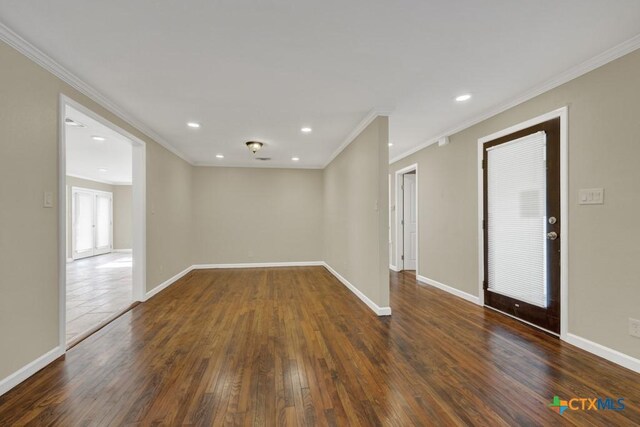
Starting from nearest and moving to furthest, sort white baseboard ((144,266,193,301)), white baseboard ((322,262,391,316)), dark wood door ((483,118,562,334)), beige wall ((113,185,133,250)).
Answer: dark wood door ((483,118,562,334)) → white baseboard ((322,262,391,316)) → white baseboard ((144,266,193,301)) → beige wall ((113,185,133,250))

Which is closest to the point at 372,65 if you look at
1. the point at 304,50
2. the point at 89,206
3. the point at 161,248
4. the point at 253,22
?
the point at 304,50

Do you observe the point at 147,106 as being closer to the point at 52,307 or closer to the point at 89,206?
the point at 52,307

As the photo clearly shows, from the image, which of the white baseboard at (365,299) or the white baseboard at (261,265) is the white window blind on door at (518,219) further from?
the white baseboard at (261,265)

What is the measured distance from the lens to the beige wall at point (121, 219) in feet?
32.9

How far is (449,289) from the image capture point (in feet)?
14.2

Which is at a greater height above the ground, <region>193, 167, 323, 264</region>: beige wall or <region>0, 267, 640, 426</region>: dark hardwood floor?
<region>193, 167, 323, 264</region>: beige wall

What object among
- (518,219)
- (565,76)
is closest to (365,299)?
(518,219)

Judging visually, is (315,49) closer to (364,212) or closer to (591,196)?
(364,212)

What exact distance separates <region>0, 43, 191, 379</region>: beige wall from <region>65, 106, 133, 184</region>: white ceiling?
0.65m

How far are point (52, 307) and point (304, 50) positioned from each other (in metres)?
→ 3.07

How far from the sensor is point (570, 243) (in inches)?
103

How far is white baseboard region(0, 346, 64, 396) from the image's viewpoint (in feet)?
6.24

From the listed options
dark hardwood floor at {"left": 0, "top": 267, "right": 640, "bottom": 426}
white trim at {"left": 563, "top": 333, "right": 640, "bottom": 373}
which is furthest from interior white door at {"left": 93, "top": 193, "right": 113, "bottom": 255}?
white trim at {"left": 563, "top": 333, "right": 640, "bottom": 373}

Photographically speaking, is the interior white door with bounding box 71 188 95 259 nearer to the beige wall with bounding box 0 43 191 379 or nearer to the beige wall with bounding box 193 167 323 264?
the beige wall with bounding box 193 167 323 264
